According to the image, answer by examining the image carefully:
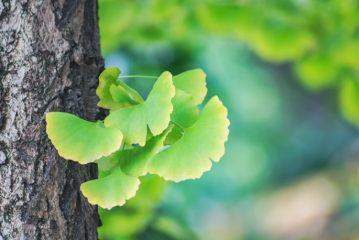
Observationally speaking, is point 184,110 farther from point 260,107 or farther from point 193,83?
point 260,107

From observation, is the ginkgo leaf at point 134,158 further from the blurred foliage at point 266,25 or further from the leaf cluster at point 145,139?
the blurred foliage at point 266,25

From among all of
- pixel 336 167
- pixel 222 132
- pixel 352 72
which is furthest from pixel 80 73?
pixel 336 167

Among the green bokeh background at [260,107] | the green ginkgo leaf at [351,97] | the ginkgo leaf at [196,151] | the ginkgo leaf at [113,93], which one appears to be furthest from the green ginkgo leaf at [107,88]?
the green ginkgo leaf at [351,97]

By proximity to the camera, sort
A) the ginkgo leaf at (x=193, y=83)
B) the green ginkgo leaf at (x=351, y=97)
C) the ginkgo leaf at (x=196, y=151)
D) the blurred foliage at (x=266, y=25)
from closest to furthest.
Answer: the ginkgo leaf at (x=196, y=151)
the ginkgo leaf at (x=193, y=83)
the blurred foliage at (x=266, y=25)
the green ginkgo leaf at (x=351, y=97)

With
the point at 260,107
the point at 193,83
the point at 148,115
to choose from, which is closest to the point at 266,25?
the point at 193,83

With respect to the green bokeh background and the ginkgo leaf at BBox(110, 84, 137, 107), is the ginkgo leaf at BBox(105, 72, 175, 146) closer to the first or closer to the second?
the ginkgo leaf at BBox(110, 84, 137, 107)

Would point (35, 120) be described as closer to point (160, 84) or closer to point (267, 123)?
point (160, 84)
